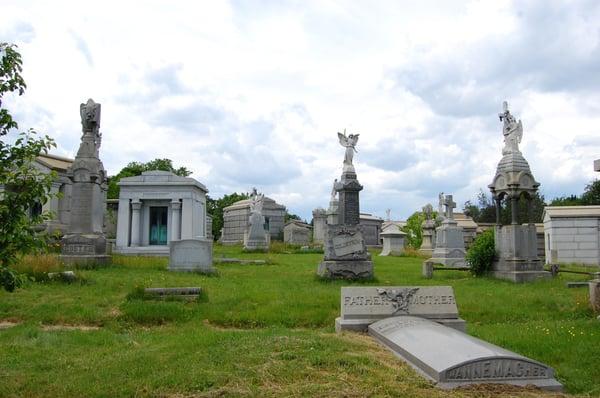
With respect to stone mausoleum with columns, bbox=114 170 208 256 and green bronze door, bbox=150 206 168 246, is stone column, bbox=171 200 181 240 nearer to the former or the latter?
stone mausoleum with columns, bbox=114 170 208 256

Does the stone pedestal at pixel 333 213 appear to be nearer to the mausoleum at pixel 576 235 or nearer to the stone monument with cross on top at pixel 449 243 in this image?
the stone monument with cross on top at pixel 449 243

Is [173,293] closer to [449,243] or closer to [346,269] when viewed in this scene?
[346,269]

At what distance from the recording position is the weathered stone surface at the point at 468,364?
4.95 metres

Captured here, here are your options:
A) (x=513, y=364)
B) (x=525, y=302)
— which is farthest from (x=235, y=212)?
(x=513, y=364)

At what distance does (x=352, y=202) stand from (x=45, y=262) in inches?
346

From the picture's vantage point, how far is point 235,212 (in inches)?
1770

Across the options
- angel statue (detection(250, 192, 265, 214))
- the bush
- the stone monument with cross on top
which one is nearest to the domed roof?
the bush

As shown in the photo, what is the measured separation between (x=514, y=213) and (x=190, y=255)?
10.5 meters

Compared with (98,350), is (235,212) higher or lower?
higher

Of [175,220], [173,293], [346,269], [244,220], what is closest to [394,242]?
[175,220]

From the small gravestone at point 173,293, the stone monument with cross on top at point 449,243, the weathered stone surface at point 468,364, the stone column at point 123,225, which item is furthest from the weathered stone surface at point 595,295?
the stone column at point 123,225

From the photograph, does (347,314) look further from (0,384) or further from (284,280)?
(284,280)

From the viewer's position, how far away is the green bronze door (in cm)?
2795

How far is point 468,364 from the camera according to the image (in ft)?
16.3
